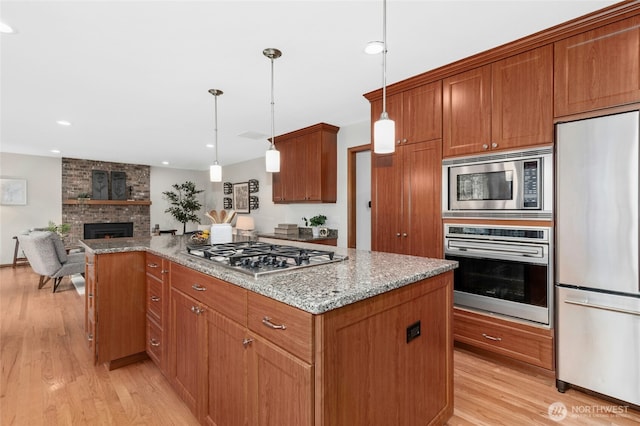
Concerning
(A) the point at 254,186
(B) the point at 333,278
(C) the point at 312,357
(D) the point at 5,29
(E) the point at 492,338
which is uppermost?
(D) the point at 5,29

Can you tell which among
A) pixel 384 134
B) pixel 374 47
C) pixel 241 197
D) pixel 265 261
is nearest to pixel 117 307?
pixel 265 261

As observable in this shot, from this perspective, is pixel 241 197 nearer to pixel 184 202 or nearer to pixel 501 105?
pixel 184 202

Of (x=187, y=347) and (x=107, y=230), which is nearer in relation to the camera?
(x=187, y=347)

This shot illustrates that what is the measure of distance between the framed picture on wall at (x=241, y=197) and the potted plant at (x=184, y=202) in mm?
1540

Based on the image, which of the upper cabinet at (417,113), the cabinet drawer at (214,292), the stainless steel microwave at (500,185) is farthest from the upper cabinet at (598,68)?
the cabinet drawer at (214,292)

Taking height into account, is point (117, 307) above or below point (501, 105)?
below

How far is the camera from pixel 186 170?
8.80m

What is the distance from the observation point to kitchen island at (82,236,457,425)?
3.54 ft

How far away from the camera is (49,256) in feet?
14.5

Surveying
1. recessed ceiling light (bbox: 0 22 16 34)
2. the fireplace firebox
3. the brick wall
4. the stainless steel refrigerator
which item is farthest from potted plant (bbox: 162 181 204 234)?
the stainless steel refrigerator

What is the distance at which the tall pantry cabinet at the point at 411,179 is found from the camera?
274 centimetres

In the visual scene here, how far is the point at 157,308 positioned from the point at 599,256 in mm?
2941

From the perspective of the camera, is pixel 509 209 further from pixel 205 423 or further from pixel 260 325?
pixel 205 423

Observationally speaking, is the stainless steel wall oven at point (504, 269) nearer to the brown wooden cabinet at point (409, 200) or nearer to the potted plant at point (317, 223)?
the brown wooden cabinet at point (409, 200)
